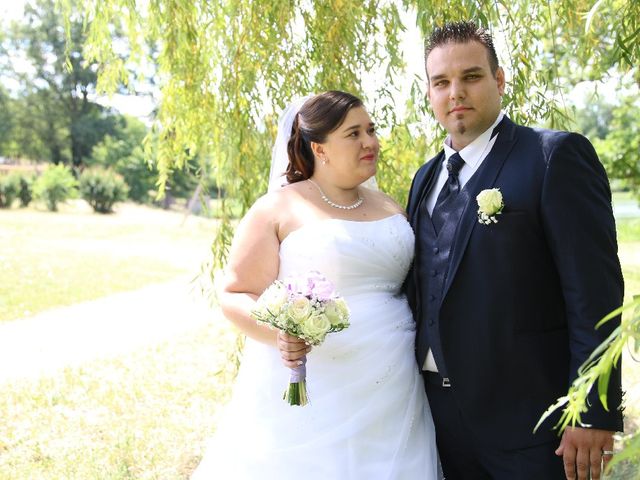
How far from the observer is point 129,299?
11.8m

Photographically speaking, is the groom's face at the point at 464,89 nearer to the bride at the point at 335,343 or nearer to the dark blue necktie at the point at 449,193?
the dark blue necktie at the point at 449,193

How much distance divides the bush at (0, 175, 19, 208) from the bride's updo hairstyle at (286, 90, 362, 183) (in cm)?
2675

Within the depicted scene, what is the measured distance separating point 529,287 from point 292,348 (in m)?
0.75

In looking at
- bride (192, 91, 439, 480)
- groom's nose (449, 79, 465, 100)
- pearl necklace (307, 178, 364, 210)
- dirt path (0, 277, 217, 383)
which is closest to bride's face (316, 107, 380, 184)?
bride (192, 91, 439, 480)

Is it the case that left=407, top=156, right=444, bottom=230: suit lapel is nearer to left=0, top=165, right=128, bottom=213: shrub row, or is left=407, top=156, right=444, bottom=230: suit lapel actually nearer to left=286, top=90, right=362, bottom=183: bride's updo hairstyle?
left=286, top=90, right=362, bottom=183: bride's updo hairstyle

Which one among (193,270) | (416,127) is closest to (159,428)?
(416,127)

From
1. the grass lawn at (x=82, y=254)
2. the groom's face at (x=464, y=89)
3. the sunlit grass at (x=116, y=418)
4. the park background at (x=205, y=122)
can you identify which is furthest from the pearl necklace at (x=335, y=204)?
the grass lawn at (x=82, y=254)

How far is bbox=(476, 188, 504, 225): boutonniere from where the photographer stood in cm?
221

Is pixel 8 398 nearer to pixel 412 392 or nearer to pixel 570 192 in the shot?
pixel 412 392

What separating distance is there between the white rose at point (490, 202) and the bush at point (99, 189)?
27.9 metres

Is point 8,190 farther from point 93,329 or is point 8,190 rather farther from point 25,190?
point 93,329

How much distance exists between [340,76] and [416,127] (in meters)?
0.65

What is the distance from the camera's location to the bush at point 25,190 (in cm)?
2791

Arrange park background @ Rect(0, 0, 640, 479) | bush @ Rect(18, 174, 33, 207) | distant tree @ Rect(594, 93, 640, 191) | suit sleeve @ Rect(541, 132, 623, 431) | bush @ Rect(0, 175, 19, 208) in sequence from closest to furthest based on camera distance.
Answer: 1. suit sleeve @ Rect(541, 132, 623, 431)
2. park background @ Rect(0, 0, 640, 479)
3. distant tree @ Rect(594, 93, 640, 191)
4. bush @ Rect(0, 175, 19, 208)
5. bush @ Rect(18, 174, 33, 207)
